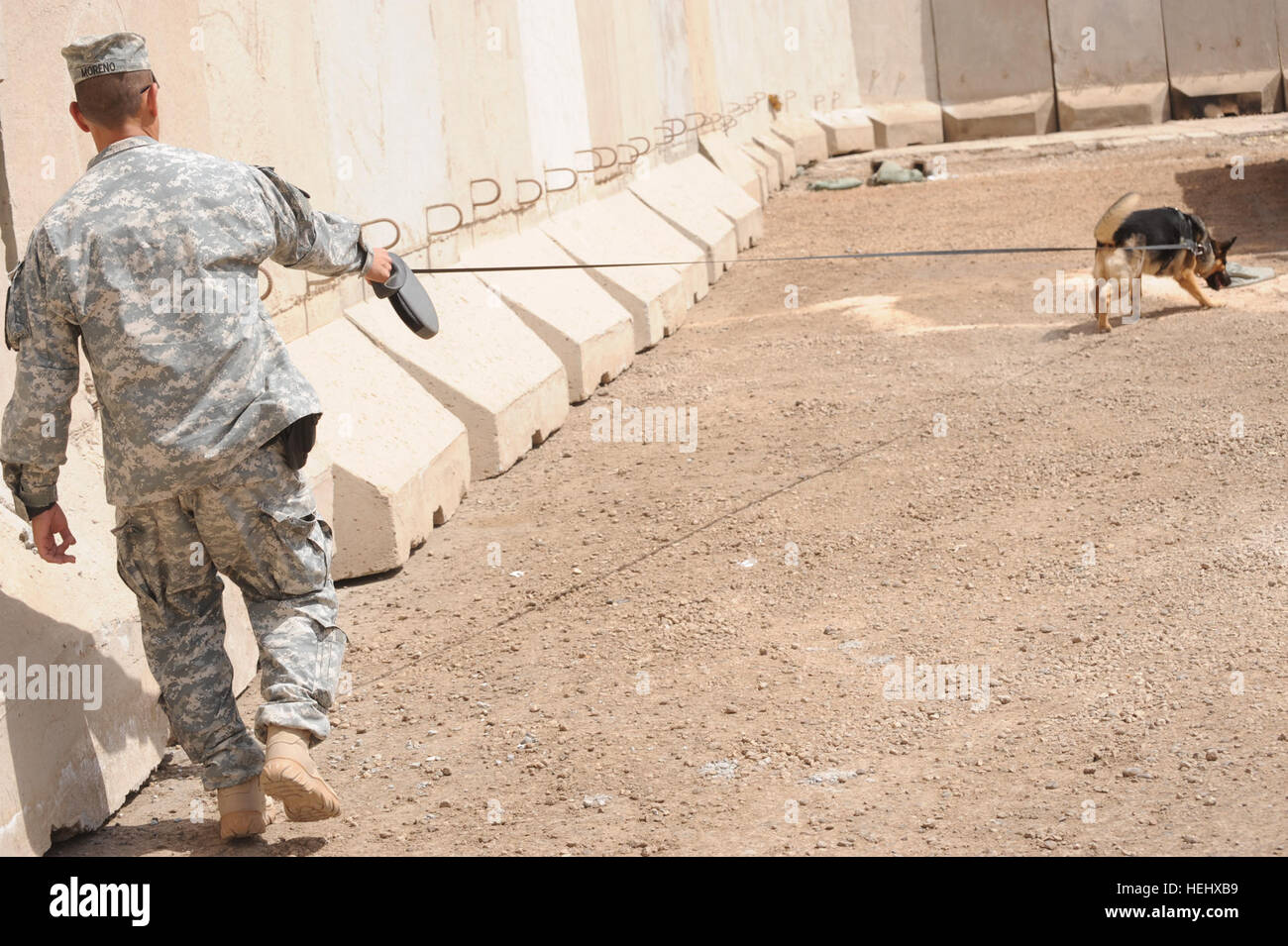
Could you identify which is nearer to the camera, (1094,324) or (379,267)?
(379,267)

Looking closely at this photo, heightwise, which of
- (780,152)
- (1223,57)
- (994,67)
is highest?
(994,67)

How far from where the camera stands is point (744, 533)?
507 cm

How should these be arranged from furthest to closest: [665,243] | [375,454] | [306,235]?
1. [665,243]
2. [375,454]
3. [306,235]

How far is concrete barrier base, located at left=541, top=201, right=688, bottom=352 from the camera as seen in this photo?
8.59 m

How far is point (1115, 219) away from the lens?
7.91 m

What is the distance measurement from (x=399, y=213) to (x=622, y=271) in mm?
2802

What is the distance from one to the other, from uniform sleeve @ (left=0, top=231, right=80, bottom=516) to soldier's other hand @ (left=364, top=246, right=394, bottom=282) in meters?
0.75

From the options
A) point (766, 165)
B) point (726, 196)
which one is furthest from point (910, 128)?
point (726, 196)

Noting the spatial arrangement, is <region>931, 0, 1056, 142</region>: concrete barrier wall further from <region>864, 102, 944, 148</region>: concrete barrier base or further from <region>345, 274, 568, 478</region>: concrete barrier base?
<region>345, 274, 568, 478</region>: concrete barrier base

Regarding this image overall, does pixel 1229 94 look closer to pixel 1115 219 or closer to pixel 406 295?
pixel 1115 219

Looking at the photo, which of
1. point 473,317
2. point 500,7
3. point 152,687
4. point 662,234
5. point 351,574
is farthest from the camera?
point 662,234

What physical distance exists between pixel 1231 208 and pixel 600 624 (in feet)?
32.4

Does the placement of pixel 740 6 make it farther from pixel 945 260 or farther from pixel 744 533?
pixel 744 533
